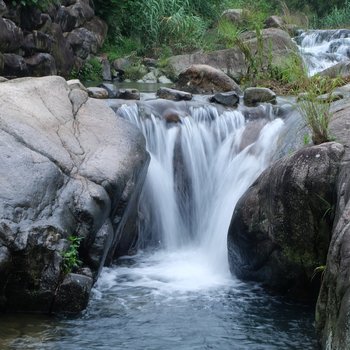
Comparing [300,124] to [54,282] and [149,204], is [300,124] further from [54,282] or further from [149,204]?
[54,282]

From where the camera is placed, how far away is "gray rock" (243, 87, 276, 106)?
1016 centimetres

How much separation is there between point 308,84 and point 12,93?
9.35 feet

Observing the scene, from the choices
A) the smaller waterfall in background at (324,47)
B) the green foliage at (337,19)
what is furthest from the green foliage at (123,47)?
the green foliage at (337,19)

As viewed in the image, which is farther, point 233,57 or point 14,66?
point 233,57

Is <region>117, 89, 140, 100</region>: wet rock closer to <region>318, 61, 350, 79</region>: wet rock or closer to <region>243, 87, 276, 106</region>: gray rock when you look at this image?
<region>243, 87, 276, 106</region>: gray rock

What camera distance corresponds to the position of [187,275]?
6.88m

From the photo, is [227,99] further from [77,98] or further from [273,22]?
[273,22]

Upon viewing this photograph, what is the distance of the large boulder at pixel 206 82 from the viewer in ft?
38.8

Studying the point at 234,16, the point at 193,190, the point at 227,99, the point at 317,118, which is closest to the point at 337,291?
the point at 317,118

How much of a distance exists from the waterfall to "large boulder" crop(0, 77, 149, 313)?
0.70 metres

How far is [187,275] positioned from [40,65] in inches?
311

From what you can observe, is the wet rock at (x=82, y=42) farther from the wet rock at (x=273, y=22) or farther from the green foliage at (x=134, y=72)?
the wet rock at (x=273, y=22)

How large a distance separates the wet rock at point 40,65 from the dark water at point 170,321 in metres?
7.75

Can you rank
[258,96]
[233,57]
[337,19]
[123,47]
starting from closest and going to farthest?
[258,96] → [233,57] → [123,47] → [337,19]
